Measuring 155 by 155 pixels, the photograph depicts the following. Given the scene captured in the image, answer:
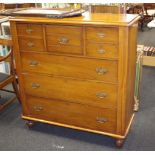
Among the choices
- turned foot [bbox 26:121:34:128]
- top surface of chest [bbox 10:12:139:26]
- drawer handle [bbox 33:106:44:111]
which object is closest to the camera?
top surface of chest [bbox 10:12:139:26]

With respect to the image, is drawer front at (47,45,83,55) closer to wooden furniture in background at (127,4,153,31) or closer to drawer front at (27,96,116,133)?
drawer front at (27,96,116,133)

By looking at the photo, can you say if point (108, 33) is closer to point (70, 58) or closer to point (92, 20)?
point (92, 20)

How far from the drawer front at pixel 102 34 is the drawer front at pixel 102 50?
39 millimetres

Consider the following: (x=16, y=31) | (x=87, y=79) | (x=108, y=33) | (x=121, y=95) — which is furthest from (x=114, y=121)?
(x=16, y=31)

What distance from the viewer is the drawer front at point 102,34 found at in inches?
67.3

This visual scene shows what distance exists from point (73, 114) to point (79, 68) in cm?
45

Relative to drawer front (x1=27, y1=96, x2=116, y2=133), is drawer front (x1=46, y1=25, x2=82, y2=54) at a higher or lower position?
higher

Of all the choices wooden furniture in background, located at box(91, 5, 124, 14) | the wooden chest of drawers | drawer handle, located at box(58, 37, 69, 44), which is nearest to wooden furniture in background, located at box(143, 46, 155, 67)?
wooden furniture in background, located at box(91, 5, 124, 14)

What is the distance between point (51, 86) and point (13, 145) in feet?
2.09

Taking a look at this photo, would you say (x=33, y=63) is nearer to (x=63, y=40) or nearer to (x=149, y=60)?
(x=63, y=40)

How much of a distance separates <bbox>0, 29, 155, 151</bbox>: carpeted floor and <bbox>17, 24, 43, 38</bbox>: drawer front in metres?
0.95

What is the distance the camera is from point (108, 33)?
1724 mm

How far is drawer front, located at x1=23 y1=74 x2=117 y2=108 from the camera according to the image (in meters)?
1.93

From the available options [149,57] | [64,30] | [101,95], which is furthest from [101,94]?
[149,57]
